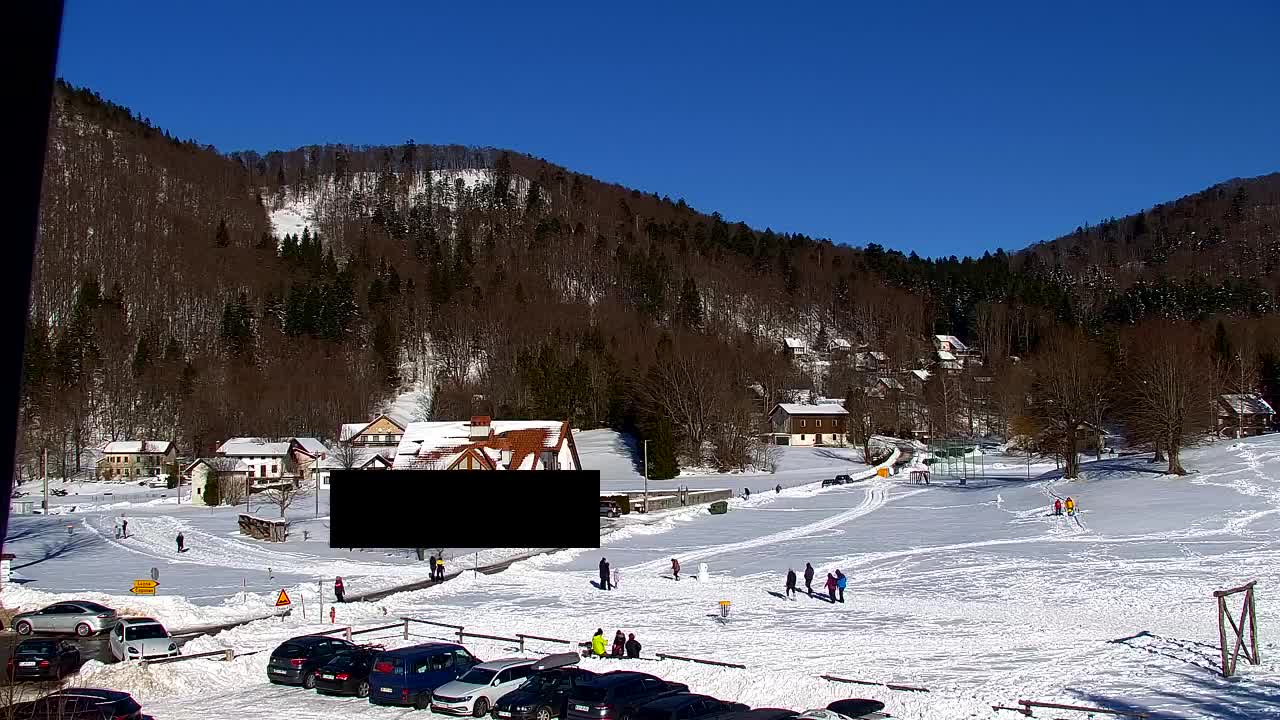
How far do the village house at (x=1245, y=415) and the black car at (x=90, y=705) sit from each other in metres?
94.4

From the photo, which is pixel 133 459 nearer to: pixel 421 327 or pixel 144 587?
pixel 421 327

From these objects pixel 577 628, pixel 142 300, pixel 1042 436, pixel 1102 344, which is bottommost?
pixel 577 628

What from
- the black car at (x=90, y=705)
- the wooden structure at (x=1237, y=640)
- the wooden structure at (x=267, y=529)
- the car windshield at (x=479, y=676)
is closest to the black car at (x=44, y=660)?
the black car at (x=90, y=705)

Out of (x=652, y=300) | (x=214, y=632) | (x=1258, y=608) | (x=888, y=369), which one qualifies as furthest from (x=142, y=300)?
(x=1258, y=608)

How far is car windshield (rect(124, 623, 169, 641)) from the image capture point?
22.4 metres

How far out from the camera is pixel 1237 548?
36.1m

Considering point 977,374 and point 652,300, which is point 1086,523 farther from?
point 652,300

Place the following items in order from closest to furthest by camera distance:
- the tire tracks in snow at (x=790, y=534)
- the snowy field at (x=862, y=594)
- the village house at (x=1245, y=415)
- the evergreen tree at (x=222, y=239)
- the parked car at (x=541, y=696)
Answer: the parked car at (x=541, y=696) → the snowy field at (x=862, y=594) → the tire tracks in snow at (x=790, y=534) → the village house at (x=1245, y=415) → the evergreen tree at (x=222, y=239)

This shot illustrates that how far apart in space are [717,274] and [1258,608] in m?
171

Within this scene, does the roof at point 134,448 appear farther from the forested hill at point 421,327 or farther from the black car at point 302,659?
the black car at point 302,659

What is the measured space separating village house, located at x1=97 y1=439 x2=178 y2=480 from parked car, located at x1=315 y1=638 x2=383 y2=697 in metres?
83.0

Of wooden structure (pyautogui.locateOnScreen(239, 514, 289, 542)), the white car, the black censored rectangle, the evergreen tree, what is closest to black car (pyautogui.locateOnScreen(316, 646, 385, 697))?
the white car

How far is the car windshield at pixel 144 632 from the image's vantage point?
22.4 meters

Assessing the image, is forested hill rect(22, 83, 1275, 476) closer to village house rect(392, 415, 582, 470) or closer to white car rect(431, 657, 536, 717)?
white car rect(431, 657, 536, 717)
